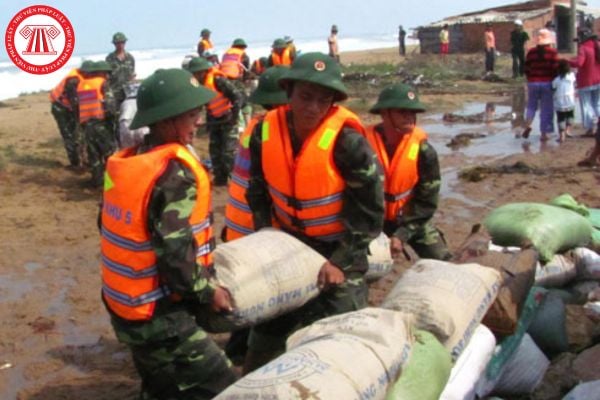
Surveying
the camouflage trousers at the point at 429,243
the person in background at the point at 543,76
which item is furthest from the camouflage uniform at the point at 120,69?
the camouflage trousers at the point at 429,243

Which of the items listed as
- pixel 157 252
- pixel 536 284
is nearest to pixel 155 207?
pixel 157 252

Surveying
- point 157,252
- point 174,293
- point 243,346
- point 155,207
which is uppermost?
point 155,207

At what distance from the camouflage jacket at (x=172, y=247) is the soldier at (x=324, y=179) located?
1.99 ft

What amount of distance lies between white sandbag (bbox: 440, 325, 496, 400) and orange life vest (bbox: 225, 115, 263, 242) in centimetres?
148

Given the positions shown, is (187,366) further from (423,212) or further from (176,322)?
(423,212)

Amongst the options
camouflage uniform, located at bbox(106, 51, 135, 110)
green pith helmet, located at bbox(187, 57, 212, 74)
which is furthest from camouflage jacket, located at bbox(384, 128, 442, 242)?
camouflage uniform, located at bbox(106, 51, 135, 110)

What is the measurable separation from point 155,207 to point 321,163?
0.83 meters

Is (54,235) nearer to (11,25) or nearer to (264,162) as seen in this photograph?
(11,25)

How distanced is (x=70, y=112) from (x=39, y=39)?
132cm

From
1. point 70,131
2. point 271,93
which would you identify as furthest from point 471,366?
point 70,131

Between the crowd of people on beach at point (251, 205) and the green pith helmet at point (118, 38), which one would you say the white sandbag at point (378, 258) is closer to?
the crowd of people on beach at point (251, 205)

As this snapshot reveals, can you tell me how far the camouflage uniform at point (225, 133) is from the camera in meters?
8.67

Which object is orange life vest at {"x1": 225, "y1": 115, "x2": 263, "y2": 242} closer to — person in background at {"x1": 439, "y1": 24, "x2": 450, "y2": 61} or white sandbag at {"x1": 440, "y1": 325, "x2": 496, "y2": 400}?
white sandbag at {"x1": 440, "y1": 325, "x2": 496, "y2": 400}

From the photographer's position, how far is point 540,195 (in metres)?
7.75
